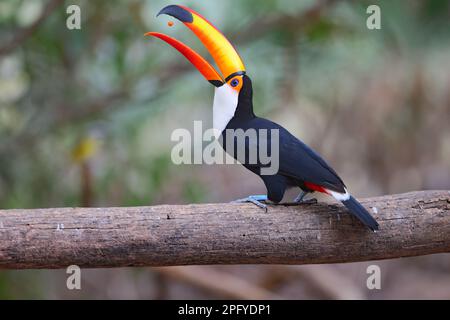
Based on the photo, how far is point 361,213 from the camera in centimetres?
228

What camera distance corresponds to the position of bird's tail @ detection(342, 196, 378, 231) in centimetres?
228

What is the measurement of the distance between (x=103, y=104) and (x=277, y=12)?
139cm

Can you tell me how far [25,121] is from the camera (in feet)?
15.3

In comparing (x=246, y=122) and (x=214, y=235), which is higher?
(x=246, y=122)

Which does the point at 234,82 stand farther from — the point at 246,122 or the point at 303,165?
the point at 303,165

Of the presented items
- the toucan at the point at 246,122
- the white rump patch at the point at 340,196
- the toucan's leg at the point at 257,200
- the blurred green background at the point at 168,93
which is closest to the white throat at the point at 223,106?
the toucan at the point at 246,122

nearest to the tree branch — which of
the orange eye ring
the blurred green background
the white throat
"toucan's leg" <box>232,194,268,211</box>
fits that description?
"toucan's leg" <box>232,194,268,211</box>

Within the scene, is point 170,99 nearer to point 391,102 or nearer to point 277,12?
point 277,12

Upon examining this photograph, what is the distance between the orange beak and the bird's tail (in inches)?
24.3

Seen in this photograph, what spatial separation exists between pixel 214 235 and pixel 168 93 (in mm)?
2662

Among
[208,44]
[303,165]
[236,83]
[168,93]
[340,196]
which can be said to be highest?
[168,93]

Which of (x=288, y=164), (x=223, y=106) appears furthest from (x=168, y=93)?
(x=288, y=164)

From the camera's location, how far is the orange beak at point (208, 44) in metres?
2.31
